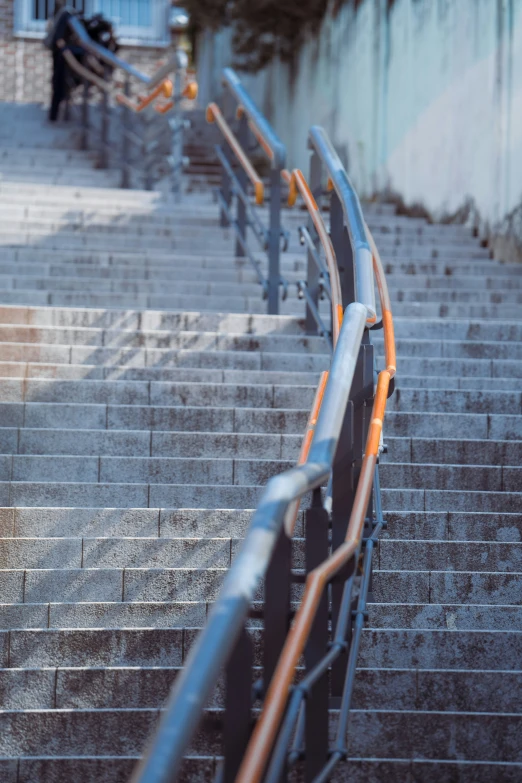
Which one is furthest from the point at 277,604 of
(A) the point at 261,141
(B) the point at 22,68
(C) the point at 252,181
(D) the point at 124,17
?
(D) the point at 124,17

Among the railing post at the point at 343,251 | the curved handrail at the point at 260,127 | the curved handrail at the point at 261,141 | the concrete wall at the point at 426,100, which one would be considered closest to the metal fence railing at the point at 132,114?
the curved handrail at the point at 260,127

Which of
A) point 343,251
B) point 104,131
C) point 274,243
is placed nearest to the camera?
point 343,251

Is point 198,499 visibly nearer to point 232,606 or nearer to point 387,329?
point 387,329

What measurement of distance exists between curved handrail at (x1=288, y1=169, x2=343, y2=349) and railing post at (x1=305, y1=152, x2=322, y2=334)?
5cm

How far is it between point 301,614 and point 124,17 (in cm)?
1636

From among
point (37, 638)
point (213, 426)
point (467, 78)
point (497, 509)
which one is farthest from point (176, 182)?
point (37, 638)

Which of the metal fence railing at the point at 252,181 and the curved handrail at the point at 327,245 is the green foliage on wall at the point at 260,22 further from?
the curved handrail at the point at 327,245

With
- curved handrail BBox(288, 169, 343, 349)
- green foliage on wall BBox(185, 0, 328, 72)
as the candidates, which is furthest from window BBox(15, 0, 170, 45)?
curved handrail BBox(288, 169, 343, 349)

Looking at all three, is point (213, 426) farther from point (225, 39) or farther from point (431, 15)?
point (225, 39)

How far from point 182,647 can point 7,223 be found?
209 inches

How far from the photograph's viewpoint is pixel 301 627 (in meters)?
2.34

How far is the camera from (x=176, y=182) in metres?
10.1

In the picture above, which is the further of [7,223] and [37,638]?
[7,223]

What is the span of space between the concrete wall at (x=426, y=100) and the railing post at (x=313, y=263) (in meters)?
2.73
